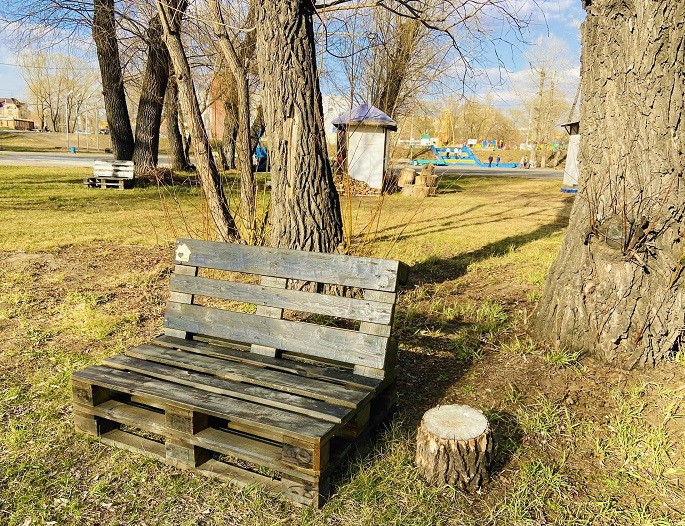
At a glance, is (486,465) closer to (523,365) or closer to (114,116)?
(523,365)

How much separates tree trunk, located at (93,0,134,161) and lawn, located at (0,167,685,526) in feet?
29.2

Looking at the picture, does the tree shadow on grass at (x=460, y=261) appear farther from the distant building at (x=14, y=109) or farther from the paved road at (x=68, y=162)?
the distant building at (x=14, y=109)

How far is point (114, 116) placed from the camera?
15.4 meters

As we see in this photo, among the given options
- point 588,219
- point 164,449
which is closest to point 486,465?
point 164,449

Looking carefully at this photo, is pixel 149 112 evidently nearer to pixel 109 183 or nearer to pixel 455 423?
→ pixel 109 183

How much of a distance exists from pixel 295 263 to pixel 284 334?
414 mm

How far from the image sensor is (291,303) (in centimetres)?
311

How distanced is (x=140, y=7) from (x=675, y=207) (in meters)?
8.39

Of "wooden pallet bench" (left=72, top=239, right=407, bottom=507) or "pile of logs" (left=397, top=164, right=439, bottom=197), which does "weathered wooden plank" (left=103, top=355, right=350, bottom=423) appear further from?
"pile of logs" (left=397, top=164, right=439, bottom=197)

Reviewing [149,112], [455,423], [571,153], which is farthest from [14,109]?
[455,423]

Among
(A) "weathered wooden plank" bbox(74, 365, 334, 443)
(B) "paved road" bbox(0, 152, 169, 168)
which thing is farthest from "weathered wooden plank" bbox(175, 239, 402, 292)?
(B) "paved road" bbox(0, 152, 169, 168)

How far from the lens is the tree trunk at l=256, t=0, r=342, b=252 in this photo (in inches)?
176

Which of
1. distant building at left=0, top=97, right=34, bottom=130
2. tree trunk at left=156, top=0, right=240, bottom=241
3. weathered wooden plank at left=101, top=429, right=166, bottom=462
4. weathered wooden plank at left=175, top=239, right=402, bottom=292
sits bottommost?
weathered wooden plank at left=101, top=429, right=166, bottom=462

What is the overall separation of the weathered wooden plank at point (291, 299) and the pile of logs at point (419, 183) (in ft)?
43.4
